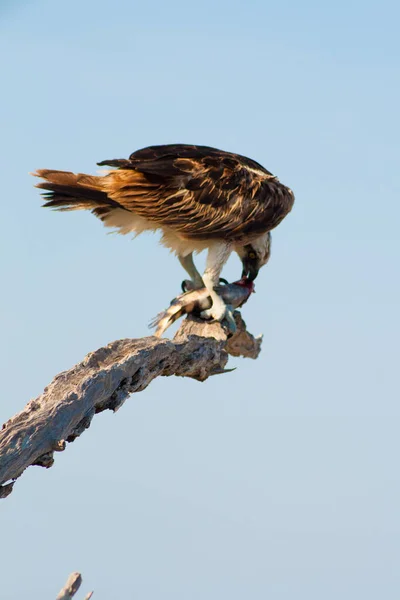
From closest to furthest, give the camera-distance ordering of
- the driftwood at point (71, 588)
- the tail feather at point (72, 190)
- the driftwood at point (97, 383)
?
1. the driftwood at point (71, 588)
2. the driftwood at point (97, 383)
3. the tail feather at point (72, 190)

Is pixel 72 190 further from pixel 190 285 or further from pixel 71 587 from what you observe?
pixel 71 587

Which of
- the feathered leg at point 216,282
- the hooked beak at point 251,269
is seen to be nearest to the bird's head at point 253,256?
the hooked beak at point 251,269

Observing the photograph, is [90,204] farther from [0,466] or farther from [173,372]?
[0,466]

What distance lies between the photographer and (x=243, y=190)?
7.02 meters

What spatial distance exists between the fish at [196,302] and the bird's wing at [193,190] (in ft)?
1.13

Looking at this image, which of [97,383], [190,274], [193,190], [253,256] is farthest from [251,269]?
[97,383]

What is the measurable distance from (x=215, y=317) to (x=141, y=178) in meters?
0.93

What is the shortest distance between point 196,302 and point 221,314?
6.5 inches

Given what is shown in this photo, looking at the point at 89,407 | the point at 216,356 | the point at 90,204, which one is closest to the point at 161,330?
the point at 216,356

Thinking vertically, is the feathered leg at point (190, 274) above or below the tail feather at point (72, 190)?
above

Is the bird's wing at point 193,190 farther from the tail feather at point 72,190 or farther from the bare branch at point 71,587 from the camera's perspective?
the bare branch at point 71,587

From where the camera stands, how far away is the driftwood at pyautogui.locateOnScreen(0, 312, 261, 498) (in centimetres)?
467

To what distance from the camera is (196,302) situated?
6957 millimetres

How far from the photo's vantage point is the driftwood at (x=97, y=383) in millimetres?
4668
